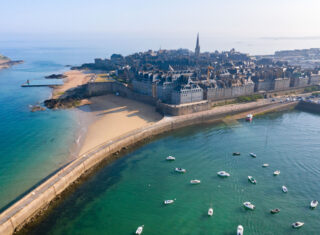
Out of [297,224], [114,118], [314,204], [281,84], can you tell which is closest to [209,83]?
[114,118]

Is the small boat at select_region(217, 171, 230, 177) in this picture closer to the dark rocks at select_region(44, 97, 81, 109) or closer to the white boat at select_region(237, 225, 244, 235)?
the white boat at select_region(237, 225, 244, 235)

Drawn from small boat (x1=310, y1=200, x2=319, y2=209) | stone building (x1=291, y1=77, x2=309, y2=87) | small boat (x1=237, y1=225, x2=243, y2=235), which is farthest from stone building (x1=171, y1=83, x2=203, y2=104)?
stone building (x1=291, y1=77, x2=309, y2=87)

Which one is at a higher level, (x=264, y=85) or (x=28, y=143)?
(x=264, y=85)

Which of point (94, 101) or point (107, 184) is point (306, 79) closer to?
point (94, 101)

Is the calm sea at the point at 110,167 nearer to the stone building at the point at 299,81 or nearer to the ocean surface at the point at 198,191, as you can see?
the ocean surface at the point at 198,191

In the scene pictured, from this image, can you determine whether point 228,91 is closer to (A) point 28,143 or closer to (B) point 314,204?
(B) point 314,204

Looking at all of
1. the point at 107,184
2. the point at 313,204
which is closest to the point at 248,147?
the point at 313,204

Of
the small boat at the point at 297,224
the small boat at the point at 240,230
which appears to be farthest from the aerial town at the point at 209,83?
the small boat at the point at 297,224
